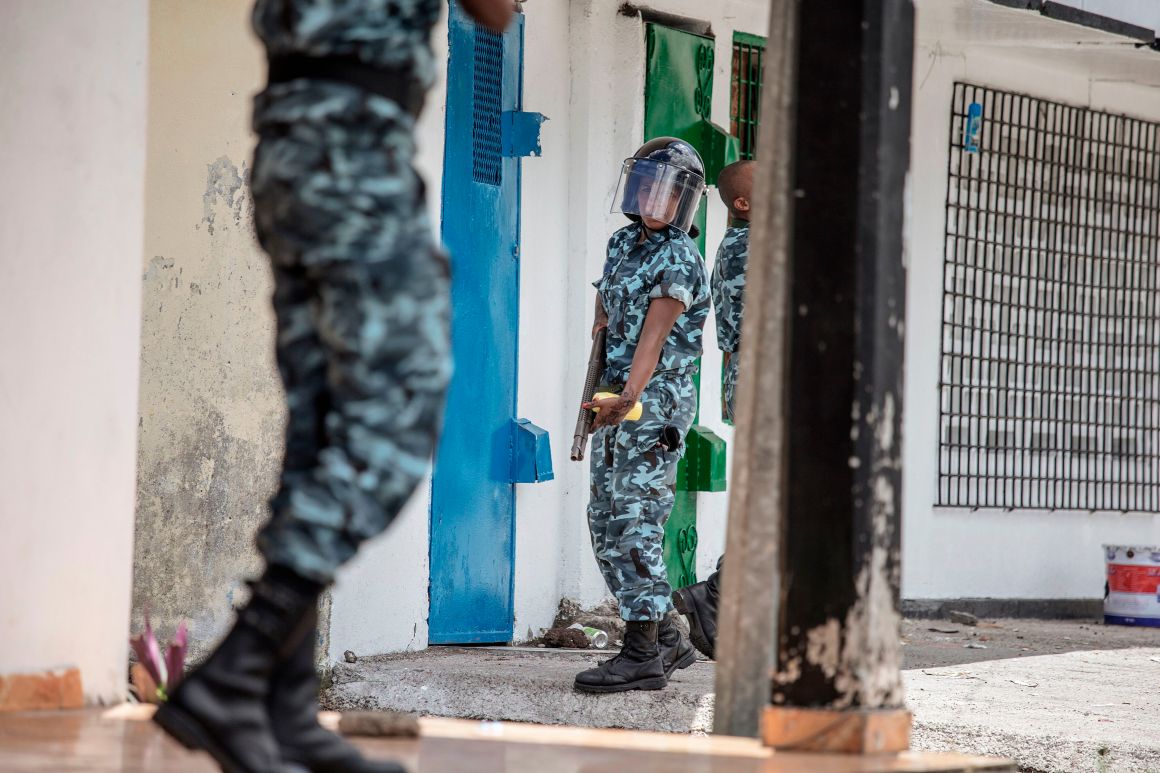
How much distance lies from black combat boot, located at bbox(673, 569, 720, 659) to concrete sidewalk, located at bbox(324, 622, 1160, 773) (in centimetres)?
14

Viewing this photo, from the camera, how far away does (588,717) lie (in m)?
5.65

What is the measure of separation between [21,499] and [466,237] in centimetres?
357

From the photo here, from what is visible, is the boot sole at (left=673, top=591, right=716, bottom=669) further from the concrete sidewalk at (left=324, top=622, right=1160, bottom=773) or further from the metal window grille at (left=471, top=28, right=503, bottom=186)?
the metal window grille at (left=471, top=28, right=503, bottom=186)

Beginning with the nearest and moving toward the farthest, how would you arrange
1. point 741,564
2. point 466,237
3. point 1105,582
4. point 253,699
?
1. point 253,699
2. point 741,564
3. point 466,237
4. point 1105,582

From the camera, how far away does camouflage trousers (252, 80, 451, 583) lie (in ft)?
8.04

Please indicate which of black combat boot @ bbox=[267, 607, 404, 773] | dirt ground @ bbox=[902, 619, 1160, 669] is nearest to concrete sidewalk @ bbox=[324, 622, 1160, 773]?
Answer: dirt ground @ bbox=[902, 619, 1160, 669]

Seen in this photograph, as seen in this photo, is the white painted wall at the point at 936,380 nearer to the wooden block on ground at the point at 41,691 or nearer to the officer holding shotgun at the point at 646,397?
the officer holding shotgun at the point at 646,397

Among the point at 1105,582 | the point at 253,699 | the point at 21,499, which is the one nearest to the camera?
the point at 253,699

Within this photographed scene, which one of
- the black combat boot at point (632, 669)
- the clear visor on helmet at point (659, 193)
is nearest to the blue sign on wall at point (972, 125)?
the clear visor on helmet at point (659, 193)

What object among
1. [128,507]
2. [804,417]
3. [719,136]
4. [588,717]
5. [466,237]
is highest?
[719,136]

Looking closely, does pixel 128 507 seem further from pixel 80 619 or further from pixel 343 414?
pixel 343 414

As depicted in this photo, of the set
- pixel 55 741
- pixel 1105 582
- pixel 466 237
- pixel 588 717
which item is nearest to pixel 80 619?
pixel 55 741

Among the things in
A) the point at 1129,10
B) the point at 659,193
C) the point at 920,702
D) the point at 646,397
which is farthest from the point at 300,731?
the point at 1129,10

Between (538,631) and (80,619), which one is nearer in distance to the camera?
(80,619)
